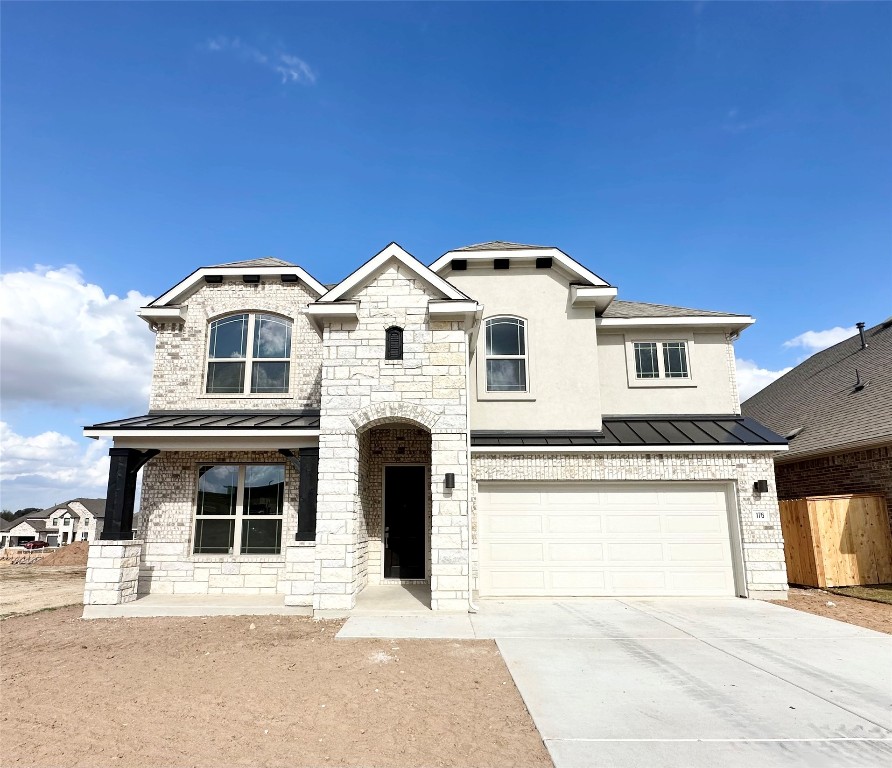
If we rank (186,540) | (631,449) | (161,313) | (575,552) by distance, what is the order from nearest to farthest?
(575,552), (631,449), (186,540), (161,313)

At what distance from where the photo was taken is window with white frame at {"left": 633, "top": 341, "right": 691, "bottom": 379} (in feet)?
44.3

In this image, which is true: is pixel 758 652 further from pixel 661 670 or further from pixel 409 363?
pixel 409 363

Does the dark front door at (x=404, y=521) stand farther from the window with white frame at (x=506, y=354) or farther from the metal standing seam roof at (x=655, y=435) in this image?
the window with white frame at (x=506, y=354)

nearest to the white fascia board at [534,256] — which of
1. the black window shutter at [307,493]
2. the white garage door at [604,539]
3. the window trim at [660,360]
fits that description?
the window trim at [660,360]

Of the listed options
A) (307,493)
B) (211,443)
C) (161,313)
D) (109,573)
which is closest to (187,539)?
(109,573)

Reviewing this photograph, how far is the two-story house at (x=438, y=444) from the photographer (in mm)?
9883

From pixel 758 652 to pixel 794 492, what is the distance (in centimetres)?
946

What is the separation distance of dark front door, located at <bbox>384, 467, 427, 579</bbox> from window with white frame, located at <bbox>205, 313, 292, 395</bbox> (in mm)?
3462

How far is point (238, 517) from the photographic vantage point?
1162 centimetres

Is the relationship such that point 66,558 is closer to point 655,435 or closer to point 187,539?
point 187,539

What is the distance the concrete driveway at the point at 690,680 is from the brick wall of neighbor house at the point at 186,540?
3.44m

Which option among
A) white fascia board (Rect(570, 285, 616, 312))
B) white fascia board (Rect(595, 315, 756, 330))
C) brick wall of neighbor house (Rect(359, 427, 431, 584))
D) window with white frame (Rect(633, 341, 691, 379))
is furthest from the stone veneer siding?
window with white frame (Rect(633, 341, 691, 379))

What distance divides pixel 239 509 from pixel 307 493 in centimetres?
265

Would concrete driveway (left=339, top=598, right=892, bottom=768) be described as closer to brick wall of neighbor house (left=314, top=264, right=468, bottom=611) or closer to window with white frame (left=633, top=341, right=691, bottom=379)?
brick wall of neighbor house (left=314, top=264, right=468, bottom=611)
